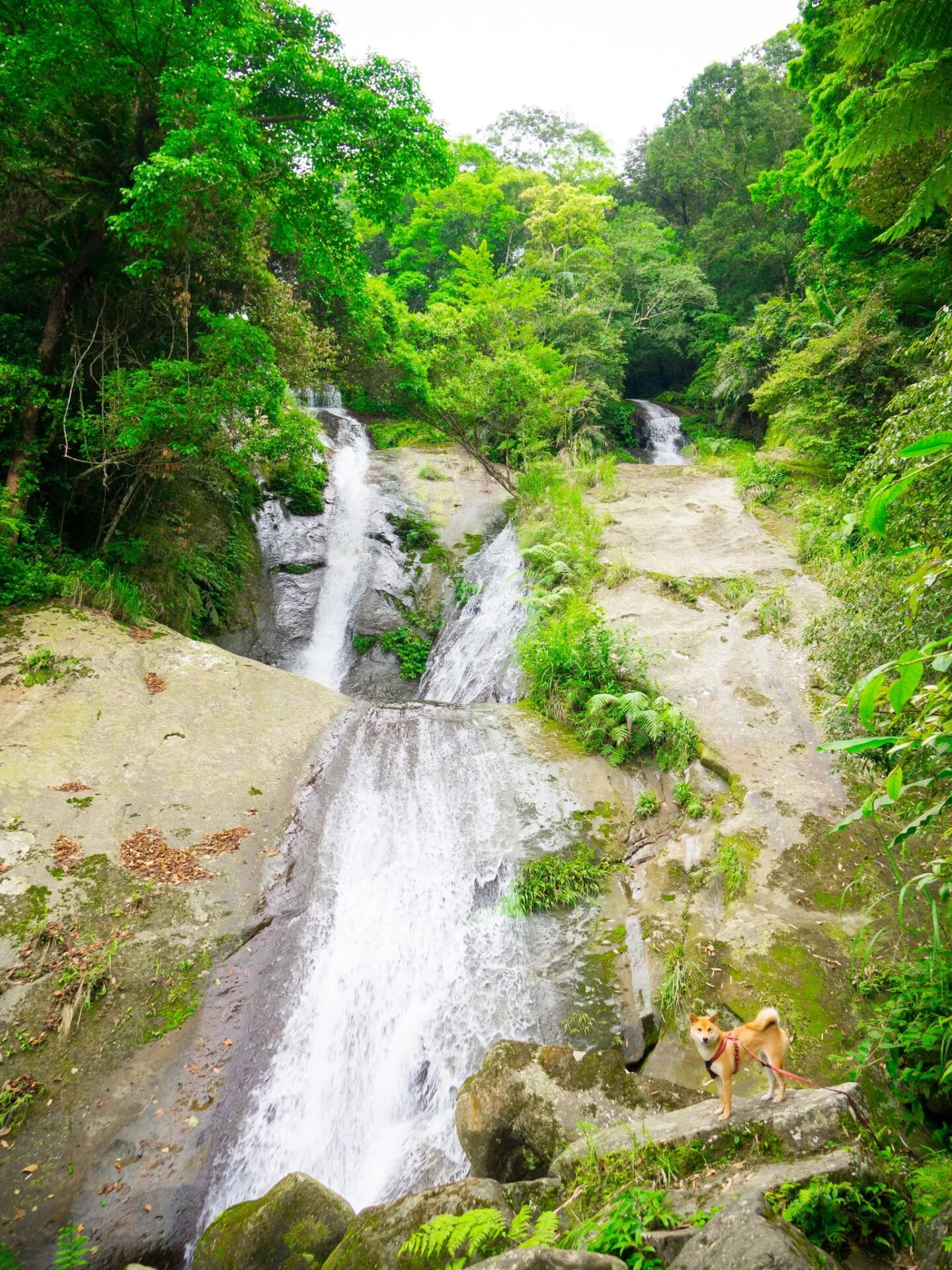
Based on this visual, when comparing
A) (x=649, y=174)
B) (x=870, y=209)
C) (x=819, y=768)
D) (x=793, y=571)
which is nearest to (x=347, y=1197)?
(x=819, y=768)

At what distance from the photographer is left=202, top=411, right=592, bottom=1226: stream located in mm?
4715

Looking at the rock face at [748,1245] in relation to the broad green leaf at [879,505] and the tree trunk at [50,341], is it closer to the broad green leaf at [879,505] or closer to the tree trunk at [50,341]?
the broad green leaf at [879,505]

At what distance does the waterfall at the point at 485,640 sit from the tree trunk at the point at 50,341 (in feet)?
24.6

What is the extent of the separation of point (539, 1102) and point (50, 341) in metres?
11.2

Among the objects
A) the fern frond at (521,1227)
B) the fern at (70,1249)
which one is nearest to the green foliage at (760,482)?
the fern frond at (521,1227)

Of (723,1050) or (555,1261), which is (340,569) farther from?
(555,1261)

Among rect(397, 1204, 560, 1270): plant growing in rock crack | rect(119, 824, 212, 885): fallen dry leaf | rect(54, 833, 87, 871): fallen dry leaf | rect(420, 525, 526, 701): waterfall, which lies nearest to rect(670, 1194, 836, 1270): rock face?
rect(397, 1204, 560, 1270): plant growing in rock crack

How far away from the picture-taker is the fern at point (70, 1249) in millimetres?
3775

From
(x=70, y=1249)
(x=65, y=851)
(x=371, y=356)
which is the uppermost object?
(x=371, y=356)

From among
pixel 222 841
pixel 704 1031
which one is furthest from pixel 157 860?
pixel 704 1031

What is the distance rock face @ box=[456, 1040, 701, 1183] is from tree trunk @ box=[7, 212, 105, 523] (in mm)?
8963

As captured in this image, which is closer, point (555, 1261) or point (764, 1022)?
point (555, 1261)

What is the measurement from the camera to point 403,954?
599cm

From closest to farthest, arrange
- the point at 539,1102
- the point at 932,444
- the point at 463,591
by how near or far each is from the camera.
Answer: the point at 932,444
the point at 539,1102
the point at 463,591
